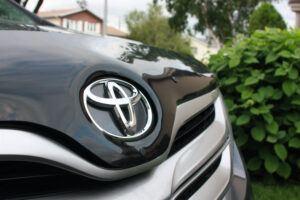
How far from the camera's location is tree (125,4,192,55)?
44206mm

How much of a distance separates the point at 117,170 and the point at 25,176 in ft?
0.62

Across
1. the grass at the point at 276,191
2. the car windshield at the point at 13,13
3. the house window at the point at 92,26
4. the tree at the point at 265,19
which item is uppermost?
the tree at the point at 265,19

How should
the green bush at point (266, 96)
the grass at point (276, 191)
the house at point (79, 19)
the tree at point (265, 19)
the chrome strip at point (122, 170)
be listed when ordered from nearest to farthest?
the chrome strip at point (122, 170) < the green bush at point (266, 96) < the grass at point (276, 191) < the tree at point (265, 19) < the house at point (79, 19)

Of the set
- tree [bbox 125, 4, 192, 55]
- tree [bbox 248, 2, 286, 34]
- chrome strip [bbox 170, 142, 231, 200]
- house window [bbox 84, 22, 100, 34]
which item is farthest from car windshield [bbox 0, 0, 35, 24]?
house window [bbox 84, 22, 100, 34]

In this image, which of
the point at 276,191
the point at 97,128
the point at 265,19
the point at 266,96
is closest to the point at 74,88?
the point at 97,128

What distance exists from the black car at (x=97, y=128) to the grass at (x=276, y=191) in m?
1.52

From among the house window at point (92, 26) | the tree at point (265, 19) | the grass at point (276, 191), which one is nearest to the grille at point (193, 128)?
the grass at point (276, 191)

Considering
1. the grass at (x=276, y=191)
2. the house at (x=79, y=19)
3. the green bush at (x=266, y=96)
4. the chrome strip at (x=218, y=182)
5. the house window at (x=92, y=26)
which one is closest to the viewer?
the chrome strip at (x=218, y=182)

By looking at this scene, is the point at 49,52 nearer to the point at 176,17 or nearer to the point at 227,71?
the point at 227,71

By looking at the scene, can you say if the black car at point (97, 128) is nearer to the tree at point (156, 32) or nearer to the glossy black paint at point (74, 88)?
the glossy black paint at point (74, 88)

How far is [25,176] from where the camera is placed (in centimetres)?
65

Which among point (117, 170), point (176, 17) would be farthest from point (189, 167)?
point (176, 17)

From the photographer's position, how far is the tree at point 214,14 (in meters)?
24.8

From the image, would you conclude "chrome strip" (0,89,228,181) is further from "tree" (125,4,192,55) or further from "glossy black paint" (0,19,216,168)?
"tree" (125,4,192,55)
